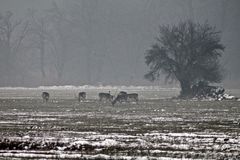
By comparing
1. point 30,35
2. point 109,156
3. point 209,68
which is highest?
point 30,35

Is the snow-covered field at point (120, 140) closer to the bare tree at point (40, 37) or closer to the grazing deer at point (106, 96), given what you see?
the grazing deer at point (106, 96)

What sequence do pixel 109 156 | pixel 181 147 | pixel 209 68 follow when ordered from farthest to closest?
pixel 209 68 < pixel 181 147 < pixel 109 156

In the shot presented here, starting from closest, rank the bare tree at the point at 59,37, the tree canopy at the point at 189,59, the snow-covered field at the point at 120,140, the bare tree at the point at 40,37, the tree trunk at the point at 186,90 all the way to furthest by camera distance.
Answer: the snow-covered field at the point at 120,140 < the tree trunk at the point at 186,90 < the tree canopy at the point at 189,59 < the bare tree at the point at 40,37 < the bare tree at the point at 59,37

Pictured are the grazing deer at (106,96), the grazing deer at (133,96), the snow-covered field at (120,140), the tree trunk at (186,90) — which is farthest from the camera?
the tree trunk at (186,90)

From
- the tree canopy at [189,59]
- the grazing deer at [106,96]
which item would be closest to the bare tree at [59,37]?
the tree canopy at [189,59]

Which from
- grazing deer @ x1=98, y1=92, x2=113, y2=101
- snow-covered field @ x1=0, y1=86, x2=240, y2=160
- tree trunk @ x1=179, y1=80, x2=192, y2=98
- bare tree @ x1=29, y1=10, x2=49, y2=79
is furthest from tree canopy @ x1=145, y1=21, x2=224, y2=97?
bare tree @ x1=29, y1=10, x2=49, y2=79

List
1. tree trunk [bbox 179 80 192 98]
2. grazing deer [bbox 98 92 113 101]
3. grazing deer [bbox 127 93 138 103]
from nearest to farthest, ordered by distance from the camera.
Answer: grazing deer [bbox 127 93 138 103] → grazing deer [bbox 98 92 113 101] → tree trunk [bbox 179 80 192 98]

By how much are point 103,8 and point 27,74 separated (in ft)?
71.9

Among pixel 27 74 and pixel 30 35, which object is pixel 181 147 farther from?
pixel 30 35

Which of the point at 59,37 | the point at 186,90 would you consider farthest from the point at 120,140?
the point at 59,37

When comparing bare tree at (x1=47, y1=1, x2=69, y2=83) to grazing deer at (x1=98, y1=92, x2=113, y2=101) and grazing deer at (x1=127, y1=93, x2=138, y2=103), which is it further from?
grazing deer at (x1=127, y1=93, x2=138, y2=103)

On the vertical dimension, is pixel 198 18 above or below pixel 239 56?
above

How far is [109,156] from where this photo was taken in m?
15.3

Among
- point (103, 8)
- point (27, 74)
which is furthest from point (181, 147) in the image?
point (103, 8)
